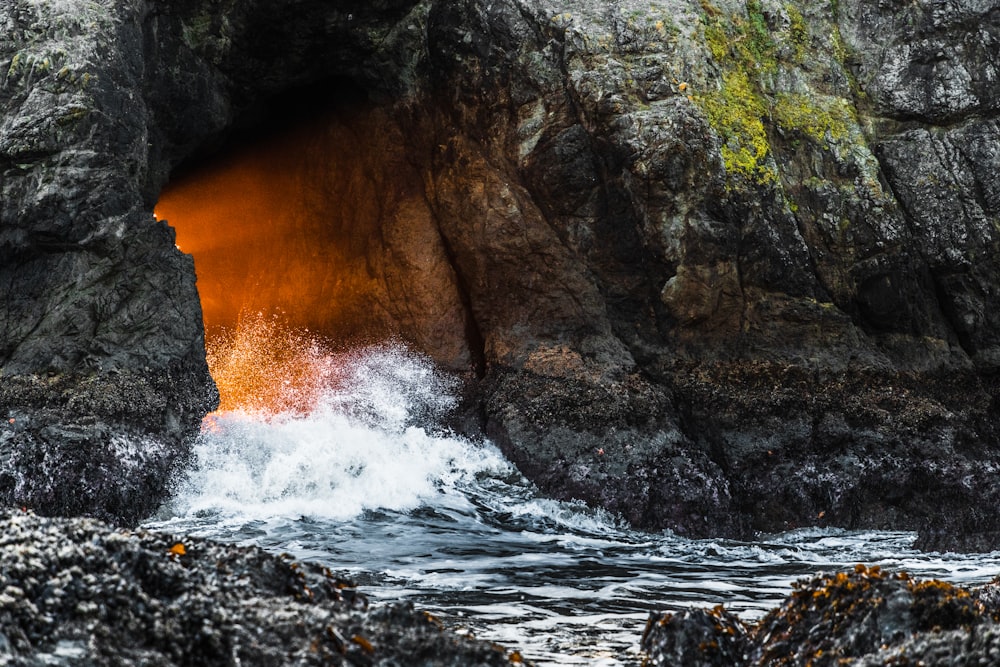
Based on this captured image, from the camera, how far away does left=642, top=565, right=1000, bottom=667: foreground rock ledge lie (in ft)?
10.2

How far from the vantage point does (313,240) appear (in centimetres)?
1376

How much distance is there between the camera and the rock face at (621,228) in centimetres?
932

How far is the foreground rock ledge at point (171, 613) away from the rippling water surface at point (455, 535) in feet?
4.80

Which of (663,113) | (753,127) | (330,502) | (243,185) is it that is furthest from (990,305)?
(243,185)

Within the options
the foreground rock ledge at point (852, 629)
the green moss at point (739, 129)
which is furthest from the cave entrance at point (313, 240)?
the foreground rock ledge at point (852, 629)

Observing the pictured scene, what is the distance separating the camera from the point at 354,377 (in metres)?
12.5

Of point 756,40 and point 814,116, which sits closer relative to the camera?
point 814,116

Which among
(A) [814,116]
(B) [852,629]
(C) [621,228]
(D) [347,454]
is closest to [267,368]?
(D) [347,454]

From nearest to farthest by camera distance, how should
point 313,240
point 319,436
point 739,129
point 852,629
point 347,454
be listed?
point 852,629, point 347,454, point 319,436, point 739,129, point 313,240

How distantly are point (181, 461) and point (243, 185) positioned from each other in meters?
5.85

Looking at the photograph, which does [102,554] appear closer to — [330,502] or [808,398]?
[330,502]

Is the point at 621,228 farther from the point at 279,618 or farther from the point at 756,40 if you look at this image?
the point at 279,618

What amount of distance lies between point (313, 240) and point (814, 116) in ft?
21.9

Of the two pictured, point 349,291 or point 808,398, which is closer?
point 808,398
